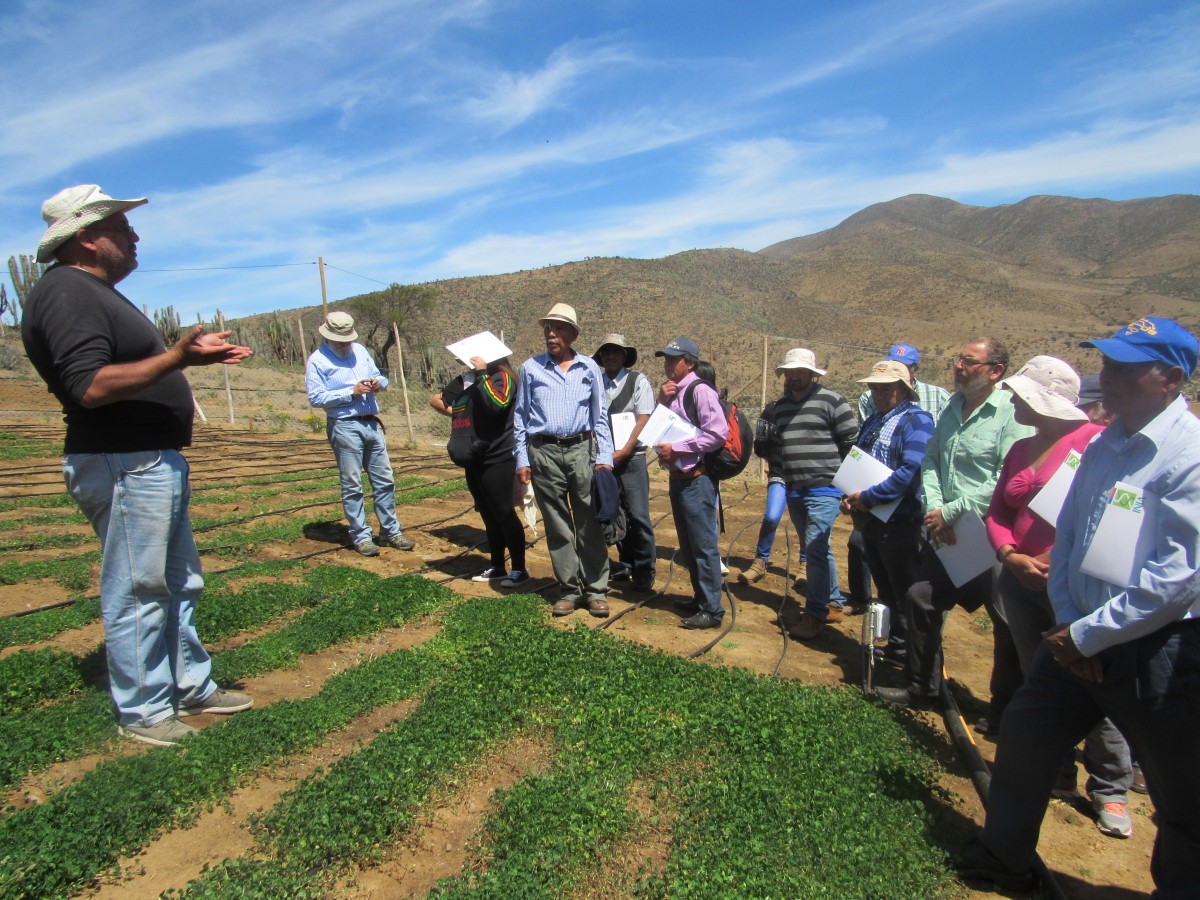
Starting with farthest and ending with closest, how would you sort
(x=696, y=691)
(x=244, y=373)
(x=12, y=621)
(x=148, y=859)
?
(x=244, y=373)
(x=12, y=621)
(x=696, y=691)
(x=148, y=859)

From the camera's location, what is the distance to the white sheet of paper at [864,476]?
181 inches

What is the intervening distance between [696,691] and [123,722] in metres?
2.88

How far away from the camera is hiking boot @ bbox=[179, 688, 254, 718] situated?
150 inches

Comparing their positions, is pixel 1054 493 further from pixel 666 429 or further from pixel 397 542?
pixel 397 542

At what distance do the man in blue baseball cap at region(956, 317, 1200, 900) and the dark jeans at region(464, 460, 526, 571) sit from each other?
4181mm

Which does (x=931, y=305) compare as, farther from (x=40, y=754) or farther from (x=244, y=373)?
(x=40, y=754)

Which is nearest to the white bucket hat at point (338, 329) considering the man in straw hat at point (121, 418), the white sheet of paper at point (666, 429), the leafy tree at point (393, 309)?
the white sheet of paper at point (666, 429)

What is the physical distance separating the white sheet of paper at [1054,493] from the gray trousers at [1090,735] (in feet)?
1.30

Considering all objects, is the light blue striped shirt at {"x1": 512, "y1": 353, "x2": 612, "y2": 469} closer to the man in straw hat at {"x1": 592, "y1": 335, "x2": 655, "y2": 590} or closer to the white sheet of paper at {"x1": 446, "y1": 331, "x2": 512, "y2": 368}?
the white sheet of paper at {"x1": 446, "y1": 331, "x2": 512, "y2": 368}

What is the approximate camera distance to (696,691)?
13.4ft

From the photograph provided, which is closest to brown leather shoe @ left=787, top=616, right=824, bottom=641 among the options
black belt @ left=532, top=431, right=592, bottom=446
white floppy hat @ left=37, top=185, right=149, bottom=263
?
black belt @ left=532, top=431, right=592, bottom=446

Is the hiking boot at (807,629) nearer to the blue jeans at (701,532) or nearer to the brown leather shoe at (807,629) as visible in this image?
the brown leather shoe at (807,629)

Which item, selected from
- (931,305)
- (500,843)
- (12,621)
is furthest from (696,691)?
(931,305)

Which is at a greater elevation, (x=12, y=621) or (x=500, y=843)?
(x=12, y=621)
